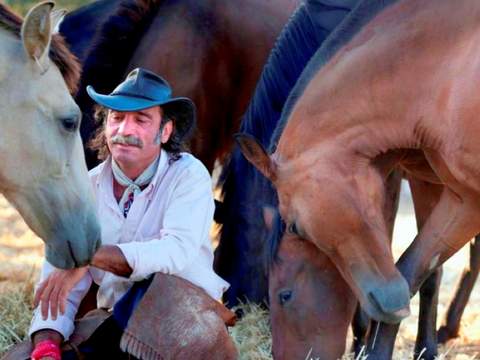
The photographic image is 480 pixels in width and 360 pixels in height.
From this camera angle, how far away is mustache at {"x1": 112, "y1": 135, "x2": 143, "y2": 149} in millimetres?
4246

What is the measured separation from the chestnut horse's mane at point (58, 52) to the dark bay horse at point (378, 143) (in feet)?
2.66

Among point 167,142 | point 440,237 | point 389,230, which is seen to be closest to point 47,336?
point 167,142

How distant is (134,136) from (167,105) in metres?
0.22

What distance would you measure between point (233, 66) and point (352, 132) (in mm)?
1704

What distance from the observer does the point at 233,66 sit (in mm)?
6133

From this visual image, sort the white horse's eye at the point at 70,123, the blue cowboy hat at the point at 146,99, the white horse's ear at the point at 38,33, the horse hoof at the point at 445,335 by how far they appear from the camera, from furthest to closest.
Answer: the horse hoof at the point at 445,335 → the blue cowboy hat at the point at 146,99 → the white horse's eye at the point at 70,123 → the white horse's ear at the point at 38,33

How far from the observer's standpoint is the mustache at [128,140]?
167 inches

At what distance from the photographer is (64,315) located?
427cm

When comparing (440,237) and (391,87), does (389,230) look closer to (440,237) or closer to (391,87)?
(440,237)

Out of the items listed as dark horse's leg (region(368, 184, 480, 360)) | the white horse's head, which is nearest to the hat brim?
the white horse's head

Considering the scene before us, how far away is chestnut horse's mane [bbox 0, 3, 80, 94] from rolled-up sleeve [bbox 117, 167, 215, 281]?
597mm

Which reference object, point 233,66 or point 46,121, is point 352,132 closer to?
point 46,121

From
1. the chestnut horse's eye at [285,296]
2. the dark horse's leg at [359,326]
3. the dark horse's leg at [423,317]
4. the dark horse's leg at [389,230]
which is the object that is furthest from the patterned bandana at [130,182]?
the dark horse's leg at [359,326]

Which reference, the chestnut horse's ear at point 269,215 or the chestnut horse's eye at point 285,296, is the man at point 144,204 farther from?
the chestnut horse's ear at point 269,215
